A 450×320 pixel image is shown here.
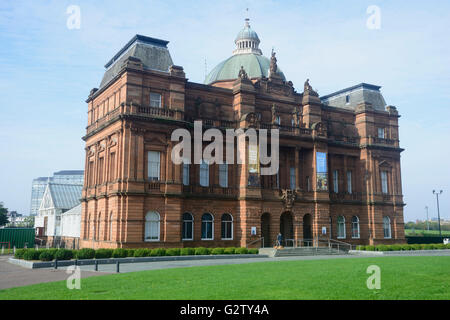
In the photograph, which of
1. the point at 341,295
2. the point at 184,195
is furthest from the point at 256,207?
the point at 341,295

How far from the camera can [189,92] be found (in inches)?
1795

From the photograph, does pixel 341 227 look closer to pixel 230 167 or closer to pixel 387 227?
pixel 387 227

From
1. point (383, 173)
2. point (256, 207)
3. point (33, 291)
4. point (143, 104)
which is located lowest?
point (33, 291)

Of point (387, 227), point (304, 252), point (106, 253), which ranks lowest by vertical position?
point (304, 252)

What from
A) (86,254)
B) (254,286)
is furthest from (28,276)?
(254,286)

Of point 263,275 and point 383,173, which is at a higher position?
point 383,173

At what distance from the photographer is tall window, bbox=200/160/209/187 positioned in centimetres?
4516

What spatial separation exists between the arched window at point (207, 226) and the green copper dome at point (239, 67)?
21129 mm

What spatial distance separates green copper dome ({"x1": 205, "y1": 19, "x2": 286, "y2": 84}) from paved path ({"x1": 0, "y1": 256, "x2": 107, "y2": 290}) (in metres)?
36.8

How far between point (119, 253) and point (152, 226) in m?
5.81

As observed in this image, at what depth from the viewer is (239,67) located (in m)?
57.6

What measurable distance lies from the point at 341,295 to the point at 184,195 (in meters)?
28.1

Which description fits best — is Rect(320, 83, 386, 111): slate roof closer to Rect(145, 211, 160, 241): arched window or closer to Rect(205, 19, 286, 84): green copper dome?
Rect(205, 19, 286, 84): green copper dome
